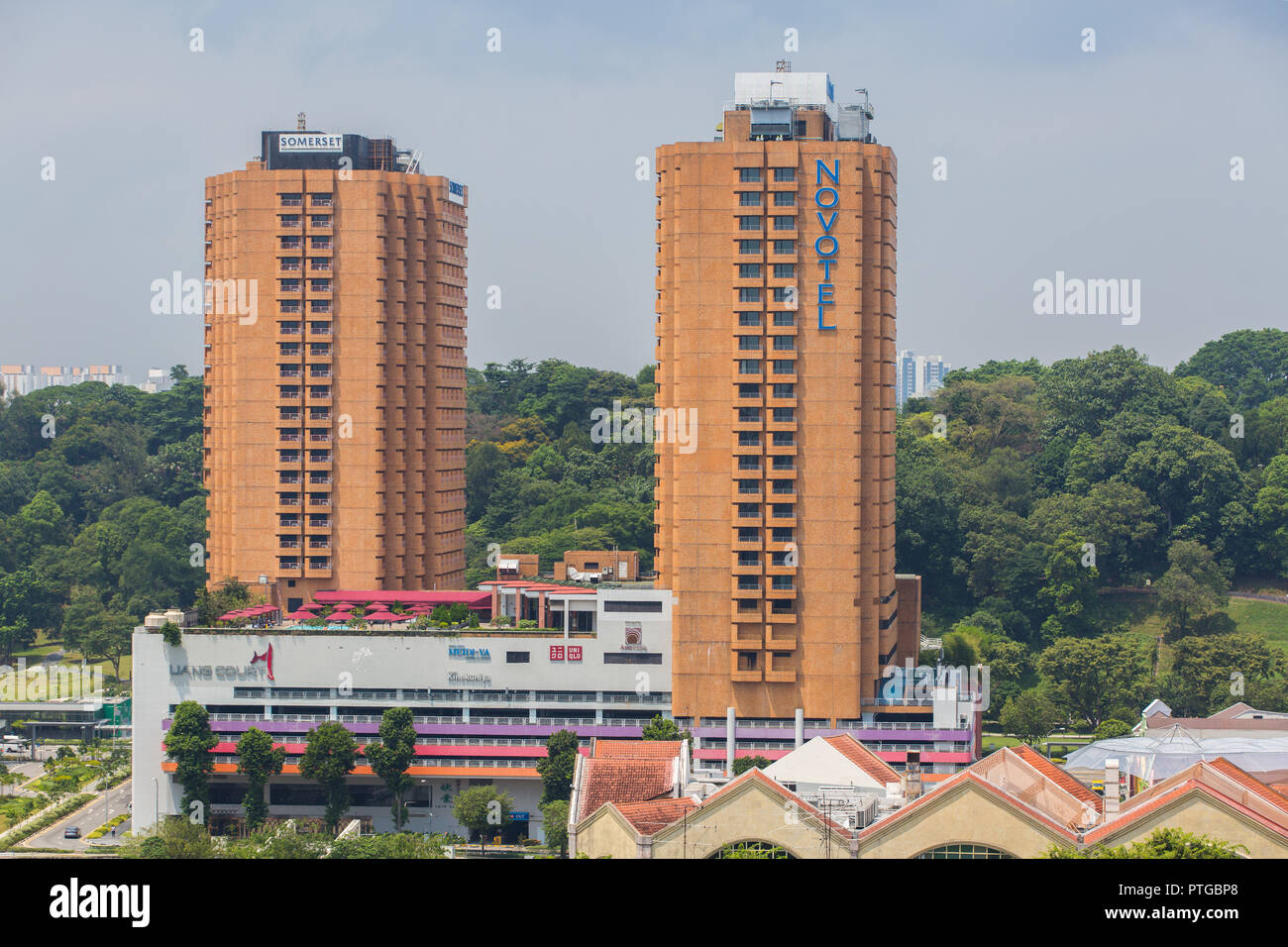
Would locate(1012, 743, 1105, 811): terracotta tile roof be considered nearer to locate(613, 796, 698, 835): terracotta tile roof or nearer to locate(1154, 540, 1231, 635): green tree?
locate(613, 796, 698, 835): terracotta tile roof

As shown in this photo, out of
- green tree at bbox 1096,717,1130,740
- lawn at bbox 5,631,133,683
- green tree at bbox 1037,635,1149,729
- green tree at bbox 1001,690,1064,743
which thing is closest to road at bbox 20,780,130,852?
lawn at bbox 5,631,133,683

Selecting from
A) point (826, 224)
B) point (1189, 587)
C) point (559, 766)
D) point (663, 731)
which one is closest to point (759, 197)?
point (826, 224)

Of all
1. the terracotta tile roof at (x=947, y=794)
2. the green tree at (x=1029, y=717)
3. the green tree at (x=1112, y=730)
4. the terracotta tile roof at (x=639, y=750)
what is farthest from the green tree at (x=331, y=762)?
the green tree at (x=1112, y=730)

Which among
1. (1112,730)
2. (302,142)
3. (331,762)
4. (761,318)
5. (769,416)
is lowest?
(1112,730)

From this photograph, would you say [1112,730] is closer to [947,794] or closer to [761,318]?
[761,318]
